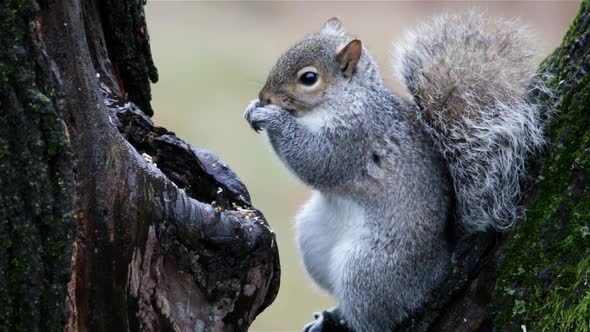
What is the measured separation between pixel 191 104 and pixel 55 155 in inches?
232

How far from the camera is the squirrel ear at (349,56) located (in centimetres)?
214

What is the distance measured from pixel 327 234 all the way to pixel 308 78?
0.43 meters

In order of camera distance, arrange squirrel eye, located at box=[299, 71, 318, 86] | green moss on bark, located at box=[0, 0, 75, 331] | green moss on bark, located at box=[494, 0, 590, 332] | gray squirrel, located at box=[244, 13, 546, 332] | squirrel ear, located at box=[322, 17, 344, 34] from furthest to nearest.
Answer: squirrel ear, located at box=[322, 17, 344, 34] → squirrel eye, located at box=[299, 71, 318, 86] → gray squirrel, located at box=[244, 13, 546, 332] → green moss on bark, located at box=[494, 0, 590, 332] → green moss on bark, located at box=[0, 0, 75, 331]

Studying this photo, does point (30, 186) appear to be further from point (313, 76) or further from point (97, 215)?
point (313, 76)

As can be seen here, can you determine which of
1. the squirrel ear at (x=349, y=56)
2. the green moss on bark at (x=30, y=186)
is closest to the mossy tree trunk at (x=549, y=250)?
the squirrel ear at (x=349, y=56)

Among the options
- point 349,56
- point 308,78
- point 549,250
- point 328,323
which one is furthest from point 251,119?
point 549,250

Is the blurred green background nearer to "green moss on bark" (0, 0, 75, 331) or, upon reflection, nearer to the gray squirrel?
the gray squirrel

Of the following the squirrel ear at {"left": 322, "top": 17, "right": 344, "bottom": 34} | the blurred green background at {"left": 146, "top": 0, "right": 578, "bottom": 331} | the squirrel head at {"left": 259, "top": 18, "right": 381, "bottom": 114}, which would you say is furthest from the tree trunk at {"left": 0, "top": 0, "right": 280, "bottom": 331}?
the blurred green background at {"left": 146, "top": 0, "right": 578, "bottom": 331}

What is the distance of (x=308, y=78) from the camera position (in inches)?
84.8

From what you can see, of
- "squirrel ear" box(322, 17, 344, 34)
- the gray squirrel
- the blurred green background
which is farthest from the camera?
the blurred green background

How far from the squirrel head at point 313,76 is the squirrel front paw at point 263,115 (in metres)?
0.03

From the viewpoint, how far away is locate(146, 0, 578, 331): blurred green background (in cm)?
576

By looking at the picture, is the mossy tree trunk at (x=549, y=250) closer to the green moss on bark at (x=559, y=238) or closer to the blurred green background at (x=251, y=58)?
the green moss on bark at (x=559, y=238)

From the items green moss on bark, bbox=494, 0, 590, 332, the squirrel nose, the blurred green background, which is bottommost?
green moss on bark, bbox=494, 0, 590, 332
